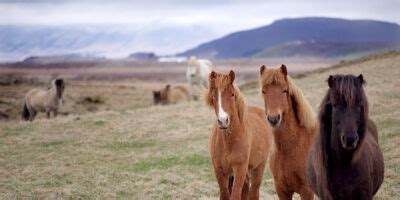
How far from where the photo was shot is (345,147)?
4082mm

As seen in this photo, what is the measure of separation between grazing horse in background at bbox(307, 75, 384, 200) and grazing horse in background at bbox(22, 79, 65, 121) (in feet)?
54.8

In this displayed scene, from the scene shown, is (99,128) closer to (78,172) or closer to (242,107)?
(78,172)

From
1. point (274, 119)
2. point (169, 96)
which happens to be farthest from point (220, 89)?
point (169, 96)

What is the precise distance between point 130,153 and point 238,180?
643 centimetres

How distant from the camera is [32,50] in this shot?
18362 centimetres

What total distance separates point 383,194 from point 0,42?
165m

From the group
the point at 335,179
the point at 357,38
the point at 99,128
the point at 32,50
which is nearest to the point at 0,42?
the point at 32,50

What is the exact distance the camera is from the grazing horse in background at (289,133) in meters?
5.66

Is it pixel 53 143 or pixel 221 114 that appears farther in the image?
pixel 53 143

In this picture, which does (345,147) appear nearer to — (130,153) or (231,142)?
(231,142)

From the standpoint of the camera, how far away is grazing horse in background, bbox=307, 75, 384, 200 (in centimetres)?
417

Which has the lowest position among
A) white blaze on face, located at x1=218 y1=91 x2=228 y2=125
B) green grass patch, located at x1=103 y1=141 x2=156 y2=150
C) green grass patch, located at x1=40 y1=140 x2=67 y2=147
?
green grass patch, located at x1=103 y1=141 x2=156 y2=150

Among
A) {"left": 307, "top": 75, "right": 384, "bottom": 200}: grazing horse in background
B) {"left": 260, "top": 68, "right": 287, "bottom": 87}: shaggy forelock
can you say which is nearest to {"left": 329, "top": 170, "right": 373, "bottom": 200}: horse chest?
{"left": 307, "top": 75, "right": 384, "bottom": 200}: grazing horse in background

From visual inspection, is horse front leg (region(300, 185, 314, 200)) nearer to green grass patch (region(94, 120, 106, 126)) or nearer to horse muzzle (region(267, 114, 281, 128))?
horse muzzle (region(267, 114, 281, 128))
